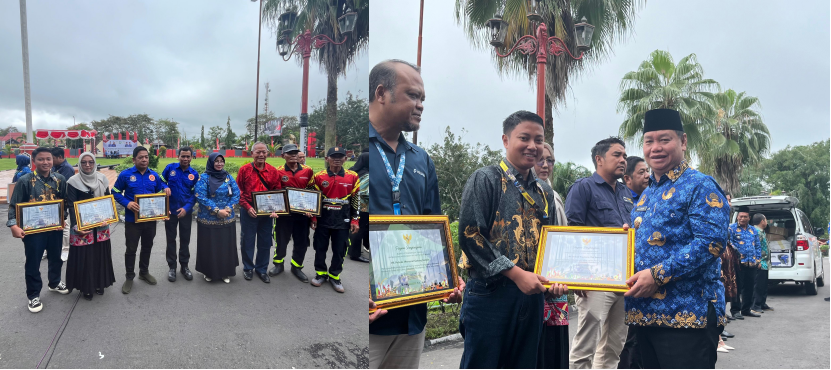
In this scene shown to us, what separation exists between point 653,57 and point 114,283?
325 cm

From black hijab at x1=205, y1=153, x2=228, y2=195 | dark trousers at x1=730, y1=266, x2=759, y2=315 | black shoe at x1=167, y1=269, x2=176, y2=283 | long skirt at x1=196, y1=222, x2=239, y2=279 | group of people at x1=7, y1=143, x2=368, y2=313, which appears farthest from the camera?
dark trousers at x1=730, y1=266, x2=759, y2=315

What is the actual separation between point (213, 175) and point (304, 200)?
0.79 meters

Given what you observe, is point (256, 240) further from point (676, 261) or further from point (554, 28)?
point (676, 261)

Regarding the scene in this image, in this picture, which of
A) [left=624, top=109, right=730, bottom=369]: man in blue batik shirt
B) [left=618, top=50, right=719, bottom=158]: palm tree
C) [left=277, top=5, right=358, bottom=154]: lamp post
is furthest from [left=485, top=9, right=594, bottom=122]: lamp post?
[left=277, top=5, right=358, bottom=154]: lamp post

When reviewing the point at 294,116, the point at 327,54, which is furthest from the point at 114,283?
the point at 327,54

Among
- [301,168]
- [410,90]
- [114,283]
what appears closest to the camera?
[410,90]

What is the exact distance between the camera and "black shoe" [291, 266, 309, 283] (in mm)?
2986

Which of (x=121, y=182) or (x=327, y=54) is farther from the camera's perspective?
(x=121, y=182)

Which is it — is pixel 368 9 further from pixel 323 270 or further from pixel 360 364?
pixel 360 364

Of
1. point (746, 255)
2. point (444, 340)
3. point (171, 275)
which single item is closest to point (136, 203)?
point (171, 275)

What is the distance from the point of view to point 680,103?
9.18ft

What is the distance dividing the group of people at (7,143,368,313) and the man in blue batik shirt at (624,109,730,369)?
133 centimetres

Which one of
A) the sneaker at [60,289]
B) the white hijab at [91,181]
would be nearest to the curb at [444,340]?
the sneaker at [60,289]

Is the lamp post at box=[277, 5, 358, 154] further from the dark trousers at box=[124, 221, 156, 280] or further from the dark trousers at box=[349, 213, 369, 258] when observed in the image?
the dark trousers at box=[124, 221, 156, 280]
